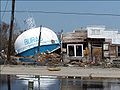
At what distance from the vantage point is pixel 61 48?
192 feet

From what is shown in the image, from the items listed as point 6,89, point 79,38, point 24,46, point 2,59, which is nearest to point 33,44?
point 24,46

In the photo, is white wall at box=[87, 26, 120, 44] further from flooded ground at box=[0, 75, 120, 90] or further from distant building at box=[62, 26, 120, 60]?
flooded ground at box=[0, 75, 120, 90]

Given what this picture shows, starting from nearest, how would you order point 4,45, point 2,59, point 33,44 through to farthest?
1. point 2,59
2. point 33,44
3. point 4,45

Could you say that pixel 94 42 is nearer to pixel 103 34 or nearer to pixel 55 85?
pixel 103 34

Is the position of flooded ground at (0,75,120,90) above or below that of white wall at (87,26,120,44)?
below

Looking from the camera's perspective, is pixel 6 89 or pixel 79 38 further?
pixel 79 38

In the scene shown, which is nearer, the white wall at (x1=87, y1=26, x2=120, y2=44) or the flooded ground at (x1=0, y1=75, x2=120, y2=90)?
the flooded ground at (x1=0, y1=75, x2=120, y2=90)

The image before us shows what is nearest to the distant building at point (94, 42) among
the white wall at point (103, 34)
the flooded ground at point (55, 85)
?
the white wall at point (103, 34)

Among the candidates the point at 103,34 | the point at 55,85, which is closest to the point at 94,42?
the point at 103,34

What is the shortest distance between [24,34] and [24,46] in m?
1.98

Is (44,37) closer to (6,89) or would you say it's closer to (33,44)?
(33,44)

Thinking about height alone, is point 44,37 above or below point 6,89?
above

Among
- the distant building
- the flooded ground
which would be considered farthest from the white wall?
the flooded ground

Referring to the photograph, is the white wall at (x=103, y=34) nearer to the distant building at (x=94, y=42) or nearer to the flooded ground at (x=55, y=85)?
the distant building at (x=94, y=42)
